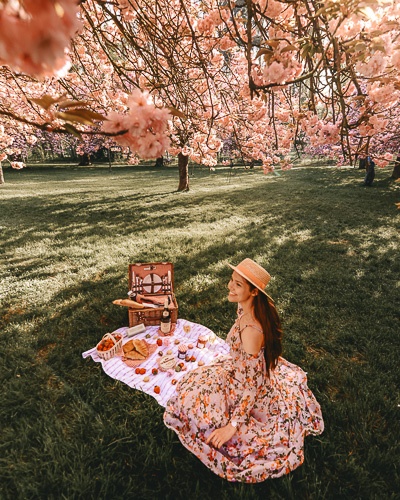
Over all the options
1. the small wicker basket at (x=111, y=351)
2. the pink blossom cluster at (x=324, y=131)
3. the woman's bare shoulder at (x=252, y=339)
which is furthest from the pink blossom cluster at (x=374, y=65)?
the small wicker basket at (x=111, y=351)

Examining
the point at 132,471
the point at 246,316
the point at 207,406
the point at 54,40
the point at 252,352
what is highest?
the point at 54,40

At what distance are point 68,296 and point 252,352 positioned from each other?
3191 mm

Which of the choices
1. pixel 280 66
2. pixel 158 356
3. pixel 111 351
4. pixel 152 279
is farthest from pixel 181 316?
pixel 280 66

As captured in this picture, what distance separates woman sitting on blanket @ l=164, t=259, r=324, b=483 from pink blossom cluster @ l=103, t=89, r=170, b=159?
1.07 m

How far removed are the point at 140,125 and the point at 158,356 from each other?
8.56 feet

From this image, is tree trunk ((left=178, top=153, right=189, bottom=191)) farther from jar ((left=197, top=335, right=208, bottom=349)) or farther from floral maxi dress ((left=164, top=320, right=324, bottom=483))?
floral maxi dress ((left=164, top=320, right=324, bottom=483))

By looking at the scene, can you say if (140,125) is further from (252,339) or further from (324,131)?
(324,131)

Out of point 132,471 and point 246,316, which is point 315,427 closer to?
point 246,316

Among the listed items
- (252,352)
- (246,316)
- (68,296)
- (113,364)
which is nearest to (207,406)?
(252,352)

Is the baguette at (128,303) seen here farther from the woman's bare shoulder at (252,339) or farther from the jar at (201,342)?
the woman's bare shoulder at (252,339)

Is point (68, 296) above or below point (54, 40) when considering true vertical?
below

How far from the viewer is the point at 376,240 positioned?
608cm

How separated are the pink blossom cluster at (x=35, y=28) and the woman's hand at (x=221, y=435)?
215 cm

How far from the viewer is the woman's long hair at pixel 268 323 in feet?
5.98
